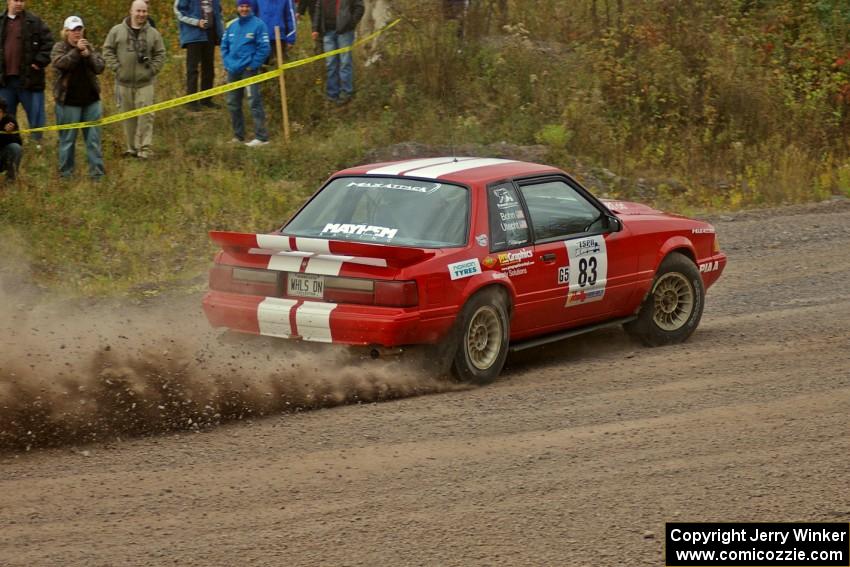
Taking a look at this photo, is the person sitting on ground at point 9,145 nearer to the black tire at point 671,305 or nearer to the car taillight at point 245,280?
the car taillight at point 245,280

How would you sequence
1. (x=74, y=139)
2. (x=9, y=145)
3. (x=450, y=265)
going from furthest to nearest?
1. (x=74, y=139)
2. (x=9, y=145)
3. (x=450, y=265)

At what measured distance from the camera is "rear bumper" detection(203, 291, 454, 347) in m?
7.81

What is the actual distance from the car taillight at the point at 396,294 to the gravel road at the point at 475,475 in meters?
0.46

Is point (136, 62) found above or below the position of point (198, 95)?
above

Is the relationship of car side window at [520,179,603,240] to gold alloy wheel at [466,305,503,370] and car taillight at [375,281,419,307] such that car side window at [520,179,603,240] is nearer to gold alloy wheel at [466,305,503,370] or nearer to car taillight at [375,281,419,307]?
gold alloy wheel at [466,305,503,370]

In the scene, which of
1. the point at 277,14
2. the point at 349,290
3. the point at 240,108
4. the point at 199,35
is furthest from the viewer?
the point at 277,14

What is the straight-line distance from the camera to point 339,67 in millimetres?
18109

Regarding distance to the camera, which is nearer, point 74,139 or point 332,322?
point 332,322

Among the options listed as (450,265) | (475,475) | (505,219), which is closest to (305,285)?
(450,265)

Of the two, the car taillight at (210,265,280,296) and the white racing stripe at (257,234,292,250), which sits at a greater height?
the white racing stripe at (257,234,292,250)

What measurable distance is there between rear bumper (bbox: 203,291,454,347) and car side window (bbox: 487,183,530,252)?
75 cm

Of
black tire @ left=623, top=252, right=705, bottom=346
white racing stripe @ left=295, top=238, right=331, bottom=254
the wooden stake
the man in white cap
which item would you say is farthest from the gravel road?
the wooden stake

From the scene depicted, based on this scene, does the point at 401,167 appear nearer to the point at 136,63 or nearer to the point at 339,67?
the point at 136,63

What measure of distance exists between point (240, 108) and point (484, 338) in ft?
30.0
